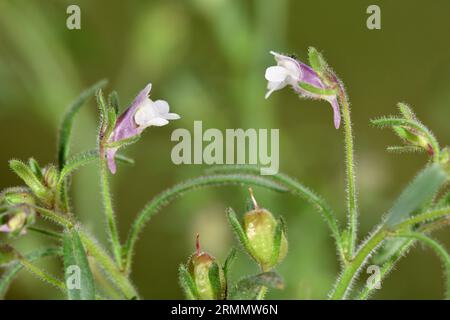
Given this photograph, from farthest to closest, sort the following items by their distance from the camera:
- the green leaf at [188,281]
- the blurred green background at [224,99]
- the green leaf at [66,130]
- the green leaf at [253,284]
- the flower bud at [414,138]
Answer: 1. the blurred green background at [224,99]
2. the green leaf at [66,130]
3. the flower bud at [414,138]
4. the green leaf at [188,281]
5. the green leaf at [253,284]

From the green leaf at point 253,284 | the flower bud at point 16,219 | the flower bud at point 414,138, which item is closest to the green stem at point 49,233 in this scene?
the flower bud at point 16,219

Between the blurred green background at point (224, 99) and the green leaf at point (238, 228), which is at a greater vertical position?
the blurred green background at point (224, 99)

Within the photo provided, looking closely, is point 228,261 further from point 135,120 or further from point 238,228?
point 135,120

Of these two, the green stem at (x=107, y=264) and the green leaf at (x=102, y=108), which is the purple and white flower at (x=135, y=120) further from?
the green stem at (x=107, y=264)

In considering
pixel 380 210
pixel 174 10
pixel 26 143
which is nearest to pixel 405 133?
pixel 380 210

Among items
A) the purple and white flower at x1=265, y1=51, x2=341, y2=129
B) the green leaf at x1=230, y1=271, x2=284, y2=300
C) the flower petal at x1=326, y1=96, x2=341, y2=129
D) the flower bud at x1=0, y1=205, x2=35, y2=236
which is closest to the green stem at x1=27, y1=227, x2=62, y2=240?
the flower bud at x1=0, y1=205, x2=35, y2=236

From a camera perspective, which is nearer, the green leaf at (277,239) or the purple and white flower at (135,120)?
the green leaf at (277,239)

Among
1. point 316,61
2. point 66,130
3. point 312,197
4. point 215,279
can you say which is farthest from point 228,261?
point 66,130
